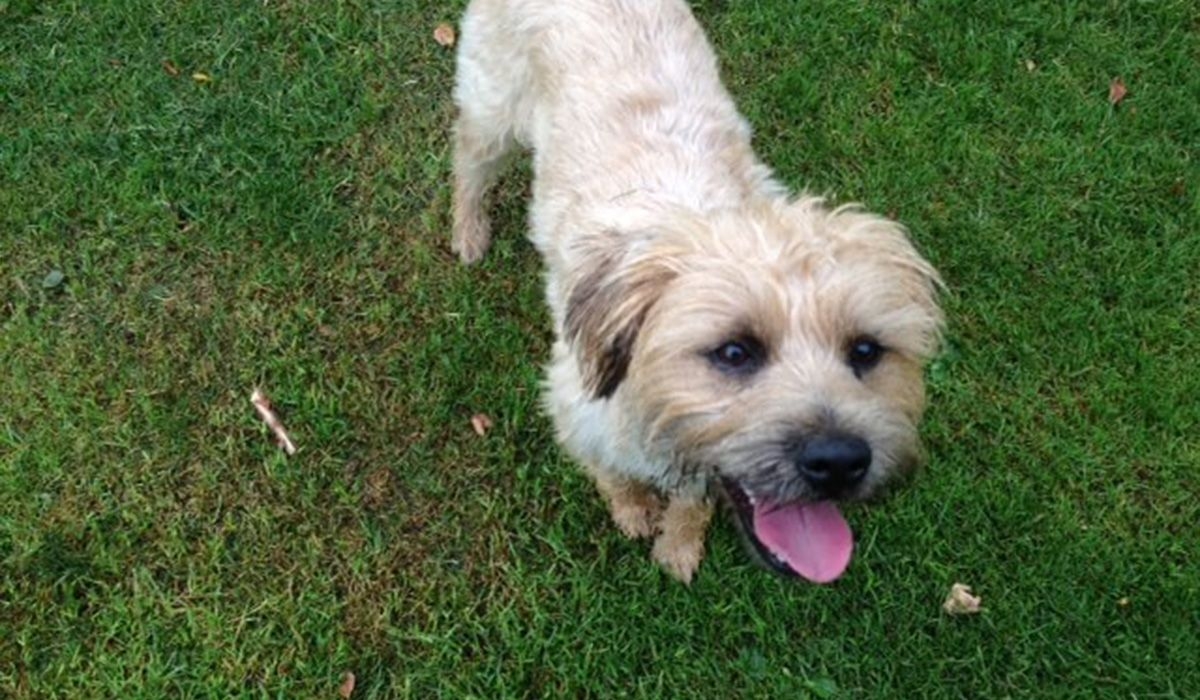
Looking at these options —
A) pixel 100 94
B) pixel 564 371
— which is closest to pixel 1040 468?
pixel 564 371

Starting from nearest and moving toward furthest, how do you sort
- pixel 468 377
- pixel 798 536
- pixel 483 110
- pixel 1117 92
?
1. pixel 798 536
2. pixel 483 110
3. pixel 468 377
4. pixel 1117 92

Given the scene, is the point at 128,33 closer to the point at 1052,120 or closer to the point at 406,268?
the point at 406,268

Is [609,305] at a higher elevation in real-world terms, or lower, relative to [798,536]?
higher

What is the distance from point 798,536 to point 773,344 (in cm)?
67

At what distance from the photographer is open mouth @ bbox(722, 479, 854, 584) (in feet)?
10.2

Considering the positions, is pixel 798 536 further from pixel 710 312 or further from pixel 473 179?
pixel 473 179

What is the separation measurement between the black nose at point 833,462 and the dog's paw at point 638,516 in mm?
1426

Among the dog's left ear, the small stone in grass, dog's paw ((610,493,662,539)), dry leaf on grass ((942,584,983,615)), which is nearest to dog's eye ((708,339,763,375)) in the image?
the dog's left ear

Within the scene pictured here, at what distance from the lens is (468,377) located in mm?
4770

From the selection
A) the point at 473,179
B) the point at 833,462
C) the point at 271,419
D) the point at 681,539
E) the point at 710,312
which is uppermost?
the point at 710,312

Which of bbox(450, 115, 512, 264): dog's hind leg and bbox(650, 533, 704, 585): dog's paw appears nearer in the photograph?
bbox(650, 533, 704, 585): dog's paw

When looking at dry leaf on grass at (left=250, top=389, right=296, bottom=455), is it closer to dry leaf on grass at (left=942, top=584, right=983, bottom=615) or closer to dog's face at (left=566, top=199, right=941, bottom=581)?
dog's face at (left=566, top=199, right=941, bottom=581)

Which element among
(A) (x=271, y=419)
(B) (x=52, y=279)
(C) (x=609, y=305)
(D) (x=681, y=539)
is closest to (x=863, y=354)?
(C) (x=609, y=305)

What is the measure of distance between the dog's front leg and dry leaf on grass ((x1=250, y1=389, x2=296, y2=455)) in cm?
160
